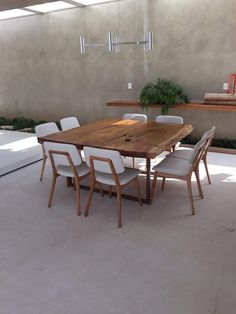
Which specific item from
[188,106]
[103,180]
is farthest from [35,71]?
[103,180]

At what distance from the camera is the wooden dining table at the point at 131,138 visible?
8.96ft

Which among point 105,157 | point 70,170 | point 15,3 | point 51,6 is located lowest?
point 70,170

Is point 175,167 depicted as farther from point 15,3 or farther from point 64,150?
point 15,3

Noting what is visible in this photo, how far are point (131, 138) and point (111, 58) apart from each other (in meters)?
3.13

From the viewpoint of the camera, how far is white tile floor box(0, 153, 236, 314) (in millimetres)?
1823

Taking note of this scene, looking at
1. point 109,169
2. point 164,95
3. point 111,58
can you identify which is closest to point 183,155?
point 109,169

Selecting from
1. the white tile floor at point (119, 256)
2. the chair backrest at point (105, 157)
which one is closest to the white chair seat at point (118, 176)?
the chair backrest at point (105, 157)

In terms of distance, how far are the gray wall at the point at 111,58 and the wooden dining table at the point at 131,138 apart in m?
1.78

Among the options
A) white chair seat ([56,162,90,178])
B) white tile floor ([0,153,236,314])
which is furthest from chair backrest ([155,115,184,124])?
white chair seat ([56,162,90,178])

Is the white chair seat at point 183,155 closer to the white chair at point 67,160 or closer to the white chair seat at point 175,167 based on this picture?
the white chair seat at point 175,167

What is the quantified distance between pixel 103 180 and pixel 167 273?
1079 millimetres

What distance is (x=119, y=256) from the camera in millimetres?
2258

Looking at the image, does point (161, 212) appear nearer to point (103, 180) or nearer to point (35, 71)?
point (103, 180)

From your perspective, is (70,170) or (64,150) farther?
(70,170)
